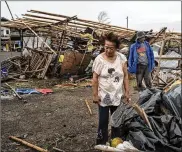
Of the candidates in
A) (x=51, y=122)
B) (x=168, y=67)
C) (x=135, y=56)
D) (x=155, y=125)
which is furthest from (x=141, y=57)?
(x=155, y=125)

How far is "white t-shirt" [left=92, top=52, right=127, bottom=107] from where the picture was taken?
173 inches

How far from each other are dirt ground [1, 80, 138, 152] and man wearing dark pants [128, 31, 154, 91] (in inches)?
31.7

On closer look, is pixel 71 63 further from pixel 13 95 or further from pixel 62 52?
pixel 13 95

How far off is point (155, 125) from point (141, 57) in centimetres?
527

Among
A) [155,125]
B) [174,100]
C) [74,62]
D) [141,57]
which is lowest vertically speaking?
[74,62]

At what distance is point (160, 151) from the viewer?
11.5 ft

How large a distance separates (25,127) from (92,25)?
900 cm

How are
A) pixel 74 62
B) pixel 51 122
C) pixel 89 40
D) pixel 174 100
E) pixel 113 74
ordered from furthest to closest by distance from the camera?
pixel 89 40 → pixel 74 62 → pixel 51 122 → pixel 113 74 → pixel 174 100

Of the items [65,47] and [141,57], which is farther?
[65,47]

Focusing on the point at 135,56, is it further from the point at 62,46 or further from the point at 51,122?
the point at 62,46

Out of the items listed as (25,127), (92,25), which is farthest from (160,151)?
(92,25)

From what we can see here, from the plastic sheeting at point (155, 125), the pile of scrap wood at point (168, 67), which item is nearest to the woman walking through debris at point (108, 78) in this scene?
the plastic sheeting at point (155, 125)

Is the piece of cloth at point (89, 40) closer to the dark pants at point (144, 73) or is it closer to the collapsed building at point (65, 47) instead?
the collapsed building at point (65, 47)

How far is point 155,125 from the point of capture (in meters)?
3.68
